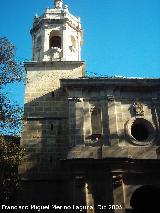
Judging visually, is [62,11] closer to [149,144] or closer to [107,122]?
[107,122]

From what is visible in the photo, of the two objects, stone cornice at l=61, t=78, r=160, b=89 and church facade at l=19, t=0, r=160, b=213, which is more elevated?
stone cornice at l=61, t=78, r=160, b=89

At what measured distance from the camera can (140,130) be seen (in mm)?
21797

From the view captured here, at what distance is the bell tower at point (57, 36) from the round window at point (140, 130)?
24.0 ft

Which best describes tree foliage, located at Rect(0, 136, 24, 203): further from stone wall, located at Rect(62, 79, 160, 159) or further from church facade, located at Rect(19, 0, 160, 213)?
stone wall, located at Rect(62, 79, 160, 159)

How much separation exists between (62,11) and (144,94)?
33.9 feet

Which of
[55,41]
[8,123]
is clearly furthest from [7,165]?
[55,41]

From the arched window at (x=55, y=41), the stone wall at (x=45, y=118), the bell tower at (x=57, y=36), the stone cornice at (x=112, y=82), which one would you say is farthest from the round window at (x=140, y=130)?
the arched window at (x=55, y=41)

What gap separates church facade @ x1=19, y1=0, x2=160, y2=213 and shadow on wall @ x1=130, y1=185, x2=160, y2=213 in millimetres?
1409

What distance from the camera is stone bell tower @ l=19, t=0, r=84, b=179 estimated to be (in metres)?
21.3

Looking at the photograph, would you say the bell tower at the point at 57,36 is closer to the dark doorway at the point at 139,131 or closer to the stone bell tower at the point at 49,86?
the stone bell tower at the point at 49,86

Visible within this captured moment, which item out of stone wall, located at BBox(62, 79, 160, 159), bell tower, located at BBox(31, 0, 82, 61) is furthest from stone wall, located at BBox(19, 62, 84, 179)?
stone wall, located at BBox(62, 79, 160, 159)

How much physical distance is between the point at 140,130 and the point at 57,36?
1028 centimetres

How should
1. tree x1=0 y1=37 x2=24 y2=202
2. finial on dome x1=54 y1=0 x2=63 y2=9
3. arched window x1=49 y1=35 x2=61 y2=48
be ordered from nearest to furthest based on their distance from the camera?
1. tree x1=0 y1=37 x2=24 y2=202
2. arched window x1=49 y1=35 x2=61 y2=48
3. finial on dome x1=54 y1=0 x2=63 y2=9

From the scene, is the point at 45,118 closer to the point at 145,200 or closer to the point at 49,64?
the point at 49,64
